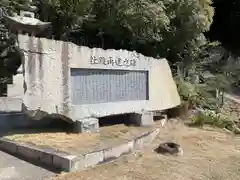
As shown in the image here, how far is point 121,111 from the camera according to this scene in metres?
7.25

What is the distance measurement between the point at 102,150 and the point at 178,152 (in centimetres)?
149

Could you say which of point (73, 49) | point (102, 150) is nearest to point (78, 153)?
point (102, 150)

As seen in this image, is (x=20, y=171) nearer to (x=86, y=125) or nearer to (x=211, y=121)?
(x=86, y=125)

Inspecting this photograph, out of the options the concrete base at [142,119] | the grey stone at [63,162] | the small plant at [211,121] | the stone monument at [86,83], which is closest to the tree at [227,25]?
the small plant at [211,121]

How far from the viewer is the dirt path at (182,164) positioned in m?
4.95

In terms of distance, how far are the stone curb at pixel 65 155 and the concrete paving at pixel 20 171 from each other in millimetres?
177

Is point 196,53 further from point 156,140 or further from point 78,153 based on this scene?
point 78,153

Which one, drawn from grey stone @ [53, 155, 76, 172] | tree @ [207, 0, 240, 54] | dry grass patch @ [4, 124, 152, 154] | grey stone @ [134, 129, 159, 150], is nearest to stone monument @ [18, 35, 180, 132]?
dry grass patch @ [4, 124, 152, 154]

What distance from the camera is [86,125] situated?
21.5 ft

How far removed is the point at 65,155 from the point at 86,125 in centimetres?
154

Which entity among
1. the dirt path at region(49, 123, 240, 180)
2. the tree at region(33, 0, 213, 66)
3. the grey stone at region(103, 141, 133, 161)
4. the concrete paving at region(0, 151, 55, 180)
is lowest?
the dirt path at region(49, 123, 240, 180)

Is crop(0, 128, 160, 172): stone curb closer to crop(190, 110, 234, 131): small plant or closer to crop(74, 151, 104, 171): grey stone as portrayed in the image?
crop(74, 151, 104, 171): grey stone

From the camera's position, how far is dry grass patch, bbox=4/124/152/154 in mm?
5543

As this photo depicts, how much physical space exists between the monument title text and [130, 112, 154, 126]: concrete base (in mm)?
1130
